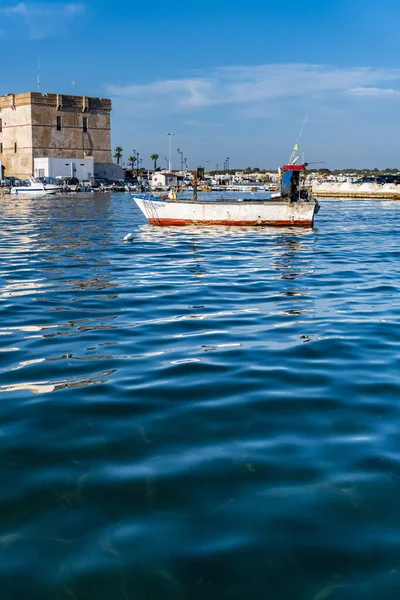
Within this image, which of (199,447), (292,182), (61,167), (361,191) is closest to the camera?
(199,447)

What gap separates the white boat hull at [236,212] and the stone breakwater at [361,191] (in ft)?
153

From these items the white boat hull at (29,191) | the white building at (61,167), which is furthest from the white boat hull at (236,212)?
the white building at (61,167)

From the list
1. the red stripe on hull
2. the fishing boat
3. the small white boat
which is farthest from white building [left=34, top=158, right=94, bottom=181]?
the red stripe on hull

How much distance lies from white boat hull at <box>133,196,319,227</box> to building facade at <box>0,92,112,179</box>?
5706 centimetres

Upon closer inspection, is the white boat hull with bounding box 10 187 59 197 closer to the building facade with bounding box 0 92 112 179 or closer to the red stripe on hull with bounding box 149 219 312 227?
the building facade with bounding box 0 92 112 179

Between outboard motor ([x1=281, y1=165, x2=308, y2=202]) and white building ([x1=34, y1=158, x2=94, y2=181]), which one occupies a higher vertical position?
white building ([x1=34, y1=158, x2=94, y2=181])

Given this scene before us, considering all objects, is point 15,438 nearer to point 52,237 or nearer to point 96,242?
point 96,242

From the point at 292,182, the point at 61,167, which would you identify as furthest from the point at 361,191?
the point at 292,182

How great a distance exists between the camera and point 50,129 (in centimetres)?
8025

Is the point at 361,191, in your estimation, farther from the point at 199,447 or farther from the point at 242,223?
the point at 199,447

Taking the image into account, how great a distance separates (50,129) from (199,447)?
265ft

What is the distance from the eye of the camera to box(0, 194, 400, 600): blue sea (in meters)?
3.18

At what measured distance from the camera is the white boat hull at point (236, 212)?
26.0 metres

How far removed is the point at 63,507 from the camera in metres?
3.77
